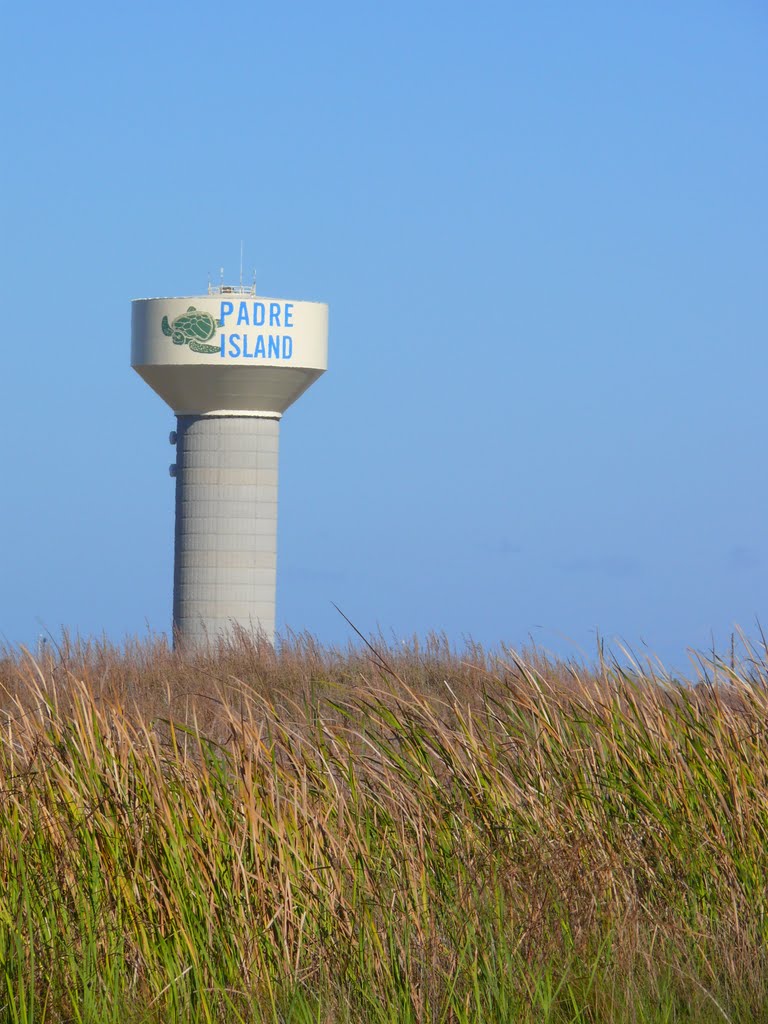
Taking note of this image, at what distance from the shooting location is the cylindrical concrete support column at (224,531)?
2481 centimetres

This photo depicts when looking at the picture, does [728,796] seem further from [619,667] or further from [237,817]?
[237,817]

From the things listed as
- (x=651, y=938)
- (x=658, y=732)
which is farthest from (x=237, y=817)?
(x=658, y=732)

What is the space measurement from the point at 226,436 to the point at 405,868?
770 inches

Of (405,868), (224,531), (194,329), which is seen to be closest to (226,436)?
(224,531)

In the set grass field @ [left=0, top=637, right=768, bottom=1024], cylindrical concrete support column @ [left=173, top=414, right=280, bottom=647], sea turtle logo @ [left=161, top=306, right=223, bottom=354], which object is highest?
sea turtle logo @ [left=161, top=306, right=223, bottom=354]

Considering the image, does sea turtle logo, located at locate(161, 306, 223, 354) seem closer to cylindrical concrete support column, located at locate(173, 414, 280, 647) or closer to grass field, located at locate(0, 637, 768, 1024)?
cylindrical concrete support column, located at locate(173, 414, 280, 647)

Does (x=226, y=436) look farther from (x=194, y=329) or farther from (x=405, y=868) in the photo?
(x=405, y=868)

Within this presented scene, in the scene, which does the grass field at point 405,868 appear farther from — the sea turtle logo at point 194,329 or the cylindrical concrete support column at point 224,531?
the sea turtle logo at point 194,329

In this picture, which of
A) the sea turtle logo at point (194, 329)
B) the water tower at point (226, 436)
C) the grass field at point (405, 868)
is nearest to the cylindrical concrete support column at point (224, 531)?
the water tower at point (226, 436)

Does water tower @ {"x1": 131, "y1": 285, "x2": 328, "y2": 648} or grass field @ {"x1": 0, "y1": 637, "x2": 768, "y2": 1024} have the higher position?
water tower @ {"x1": 131, "y1": 285, "x2": 328, "y2": 648}

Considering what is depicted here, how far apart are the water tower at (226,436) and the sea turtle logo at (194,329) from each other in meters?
0.02

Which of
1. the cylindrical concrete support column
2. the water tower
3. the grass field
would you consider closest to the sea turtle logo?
the water tower

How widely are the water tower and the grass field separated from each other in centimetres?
1694

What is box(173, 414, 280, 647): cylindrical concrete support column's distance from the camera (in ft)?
81.4
